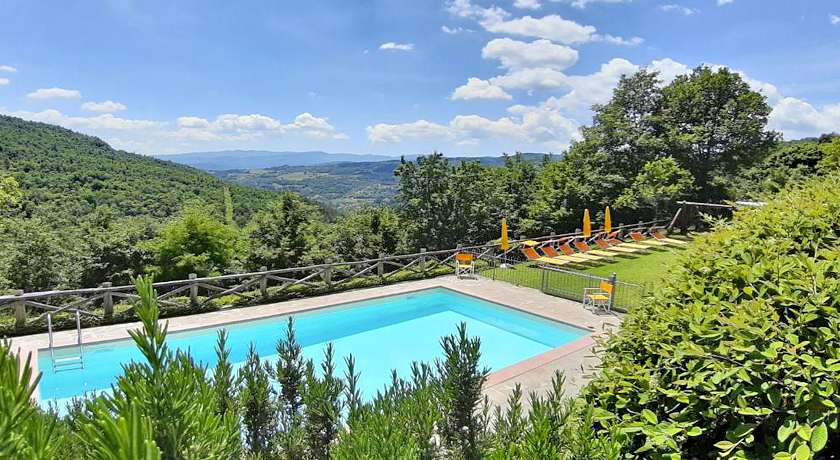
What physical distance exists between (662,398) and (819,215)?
1.26 metres

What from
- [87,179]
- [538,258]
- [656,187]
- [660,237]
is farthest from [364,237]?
[87,179]

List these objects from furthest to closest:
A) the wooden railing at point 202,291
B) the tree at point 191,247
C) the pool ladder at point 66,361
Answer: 1. the tree at point 191,247
2. the wooden railing at point 202,291
3. the pool ladder at point 66,361

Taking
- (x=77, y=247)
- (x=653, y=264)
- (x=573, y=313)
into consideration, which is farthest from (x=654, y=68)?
(x=77, y=247)

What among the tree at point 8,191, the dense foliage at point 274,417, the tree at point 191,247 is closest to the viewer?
the dense foliage at point 274,417

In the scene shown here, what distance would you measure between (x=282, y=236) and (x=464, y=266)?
10.1 meters

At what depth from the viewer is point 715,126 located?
21766mm

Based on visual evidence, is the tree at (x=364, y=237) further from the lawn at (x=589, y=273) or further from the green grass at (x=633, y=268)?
the green grass at (x=633, y=268)

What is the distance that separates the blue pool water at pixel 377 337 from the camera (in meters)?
7.82

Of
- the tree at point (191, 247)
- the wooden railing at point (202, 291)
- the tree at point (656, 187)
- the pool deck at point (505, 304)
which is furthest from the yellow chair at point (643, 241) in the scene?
the tree at point (191, 247)

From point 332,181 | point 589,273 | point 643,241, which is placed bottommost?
point 589,273

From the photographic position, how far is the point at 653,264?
1463cm

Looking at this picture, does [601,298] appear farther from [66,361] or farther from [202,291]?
[202,291]

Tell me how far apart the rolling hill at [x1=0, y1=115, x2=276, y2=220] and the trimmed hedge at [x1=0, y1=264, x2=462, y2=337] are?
25430mm

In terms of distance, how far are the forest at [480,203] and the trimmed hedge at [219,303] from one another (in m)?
6.36
